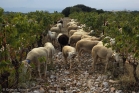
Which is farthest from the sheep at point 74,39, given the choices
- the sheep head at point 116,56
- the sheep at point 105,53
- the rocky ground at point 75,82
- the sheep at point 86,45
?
the sheep head at point 116,56

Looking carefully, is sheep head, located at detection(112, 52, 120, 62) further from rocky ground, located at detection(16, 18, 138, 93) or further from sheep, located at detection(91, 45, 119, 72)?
rocky ground, located at detection(16, 18, 138, 93)

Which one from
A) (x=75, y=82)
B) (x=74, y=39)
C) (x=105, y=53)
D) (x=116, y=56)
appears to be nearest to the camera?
(x=75, y=82)

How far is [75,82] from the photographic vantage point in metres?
7.62

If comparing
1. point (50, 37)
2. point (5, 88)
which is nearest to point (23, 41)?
point (5, 88)

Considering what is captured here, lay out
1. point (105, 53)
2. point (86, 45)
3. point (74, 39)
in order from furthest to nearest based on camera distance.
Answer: point (74, 39), point (86, 45), point (105, 53)

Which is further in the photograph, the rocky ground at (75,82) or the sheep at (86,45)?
the sheep at (86,45)

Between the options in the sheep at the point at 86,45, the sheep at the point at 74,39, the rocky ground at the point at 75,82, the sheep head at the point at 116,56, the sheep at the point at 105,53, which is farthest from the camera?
the sheep at the point at 74,39

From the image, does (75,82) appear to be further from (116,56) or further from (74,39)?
(74,39)

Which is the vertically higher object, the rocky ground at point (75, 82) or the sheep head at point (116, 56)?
the sheep head at point (116, 56)

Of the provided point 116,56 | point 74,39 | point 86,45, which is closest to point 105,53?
point 116,56

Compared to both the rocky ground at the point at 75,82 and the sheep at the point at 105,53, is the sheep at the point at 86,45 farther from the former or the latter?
the sheep at the point at 105,53

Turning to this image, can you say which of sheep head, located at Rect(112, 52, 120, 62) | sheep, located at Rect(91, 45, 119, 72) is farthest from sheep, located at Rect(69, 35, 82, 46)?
sheep head, located at Rect(112, 52, 120, 62)

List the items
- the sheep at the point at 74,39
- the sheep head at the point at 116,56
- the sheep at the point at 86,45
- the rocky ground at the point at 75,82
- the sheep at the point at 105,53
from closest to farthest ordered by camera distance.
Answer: the rocky ground at the point at 75,82
the sheep head at the point at 116,56
the sheep at the point at 105,53
the sheep at the point at 86,45
the sheep at the point at 74,39

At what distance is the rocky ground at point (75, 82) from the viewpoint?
22.4 ft
